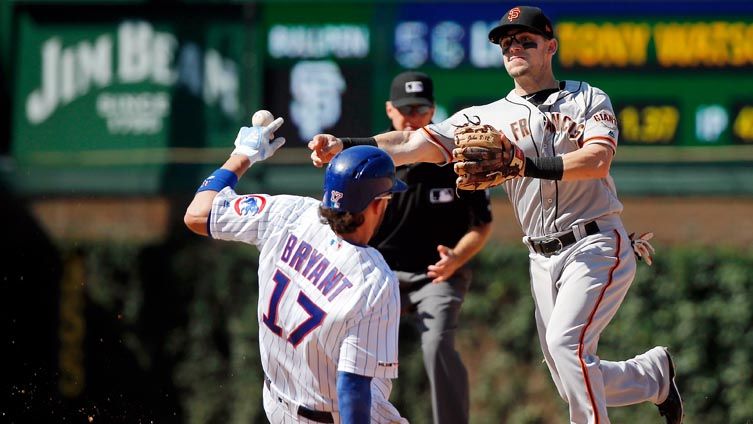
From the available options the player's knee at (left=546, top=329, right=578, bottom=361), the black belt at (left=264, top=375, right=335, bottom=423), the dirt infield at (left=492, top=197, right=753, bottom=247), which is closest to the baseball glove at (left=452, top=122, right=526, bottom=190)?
the player's knee at (left=546, top=329, right=578, bottom=361)

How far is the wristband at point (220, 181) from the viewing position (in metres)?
4.56

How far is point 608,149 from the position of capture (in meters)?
5.18

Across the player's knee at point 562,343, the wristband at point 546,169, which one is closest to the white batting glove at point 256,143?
the wristband at point 546,169

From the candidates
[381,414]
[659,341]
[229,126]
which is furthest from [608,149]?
[229,126]

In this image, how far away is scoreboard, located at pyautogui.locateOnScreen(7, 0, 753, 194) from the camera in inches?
391

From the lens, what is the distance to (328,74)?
10281mm

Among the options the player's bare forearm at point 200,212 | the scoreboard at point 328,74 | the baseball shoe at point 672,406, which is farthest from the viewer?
the scoreboard at point 328,74

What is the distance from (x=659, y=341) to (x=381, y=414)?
459cm

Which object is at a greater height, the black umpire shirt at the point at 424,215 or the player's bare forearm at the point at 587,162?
the player's bare forearm at the point at 587,162

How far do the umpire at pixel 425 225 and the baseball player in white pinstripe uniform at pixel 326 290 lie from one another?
2274 millimetres

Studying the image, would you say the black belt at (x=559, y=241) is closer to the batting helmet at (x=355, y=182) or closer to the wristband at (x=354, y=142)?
the wristband at (x=354, y=142)

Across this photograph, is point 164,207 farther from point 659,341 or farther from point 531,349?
point 659,341

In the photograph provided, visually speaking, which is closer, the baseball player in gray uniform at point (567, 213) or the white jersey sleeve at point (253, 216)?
the white jersey sleeve at point (253, 216)

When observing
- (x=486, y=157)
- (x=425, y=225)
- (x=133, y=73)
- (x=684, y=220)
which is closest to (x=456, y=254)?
(x=425, y=225)
